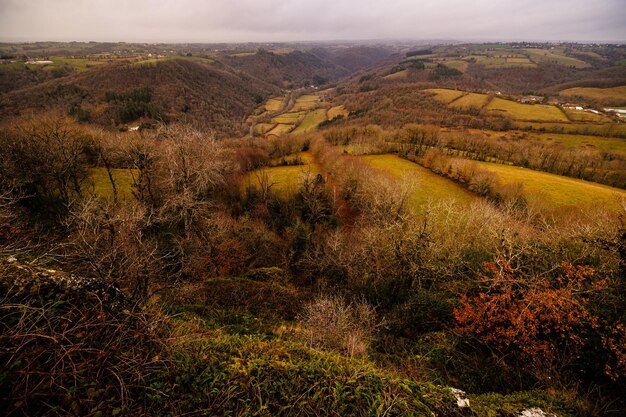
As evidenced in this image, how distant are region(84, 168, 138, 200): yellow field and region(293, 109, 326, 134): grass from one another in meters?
79.9

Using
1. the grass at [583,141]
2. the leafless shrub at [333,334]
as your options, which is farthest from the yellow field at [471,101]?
the leafless shrub at [333,334]

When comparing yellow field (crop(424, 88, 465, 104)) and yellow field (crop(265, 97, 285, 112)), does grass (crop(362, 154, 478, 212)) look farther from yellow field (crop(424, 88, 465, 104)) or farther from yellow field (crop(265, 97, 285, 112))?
yellow field (crop(265, 97, 285, 112))

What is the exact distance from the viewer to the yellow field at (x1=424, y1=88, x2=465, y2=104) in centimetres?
12012

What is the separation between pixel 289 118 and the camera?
131 meters

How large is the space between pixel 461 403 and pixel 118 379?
708 cm

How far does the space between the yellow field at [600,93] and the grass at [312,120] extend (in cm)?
14749

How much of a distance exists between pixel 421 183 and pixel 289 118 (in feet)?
334

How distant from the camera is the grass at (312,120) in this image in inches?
4358

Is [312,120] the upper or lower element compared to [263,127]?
upper

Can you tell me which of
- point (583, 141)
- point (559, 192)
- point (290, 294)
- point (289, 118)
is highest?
point (289, 118)

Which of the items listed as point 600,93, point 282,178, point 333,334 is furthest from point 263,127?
point 600,93

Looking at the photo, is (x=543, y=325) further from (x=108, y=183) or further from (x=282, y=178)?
(x=108, y=183)

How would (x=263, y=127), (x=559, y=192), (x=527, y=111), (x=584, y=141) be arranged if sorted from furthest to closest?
(x=263, y=127)
(x=527, y=111)
(x=584, y=141)
(x=559, y=192)

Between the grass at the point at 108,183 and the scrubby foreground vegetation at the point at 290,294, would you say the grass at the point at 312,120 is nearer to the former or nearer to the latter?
the scrubby foreground vegetation at the point at 290,294
